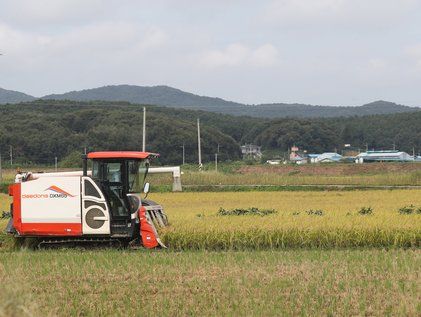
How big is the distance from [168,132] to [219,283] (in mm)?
70800

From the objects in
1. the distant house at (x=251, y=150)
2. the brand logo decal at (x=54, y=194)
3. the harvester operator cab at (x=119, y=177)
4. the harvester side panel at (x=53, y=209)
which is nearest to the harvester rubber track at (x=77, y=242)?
the harvester side panel at (x=53, y=209)

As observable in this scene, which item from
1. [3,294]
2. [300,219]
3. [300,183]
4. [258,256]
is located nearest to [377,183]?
[300,183]

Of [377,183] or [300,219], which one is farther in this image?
[377,183]

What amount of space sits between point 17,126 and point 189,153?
69.0ft

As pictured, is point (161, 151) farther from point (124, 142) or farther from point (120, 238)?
point (120, 238)

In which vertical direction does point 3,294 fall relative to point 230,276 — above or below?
above

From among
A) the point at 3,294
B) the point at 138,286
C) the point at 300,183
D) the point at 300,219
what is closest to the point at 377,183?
the point at 300,183

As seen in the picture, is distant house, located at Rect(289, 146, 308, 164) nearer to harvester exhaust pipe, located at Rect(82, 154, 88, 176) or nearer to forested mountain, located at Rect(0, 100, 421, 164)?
A: forested mountain, located at Rect(0, 100, 421, 164)

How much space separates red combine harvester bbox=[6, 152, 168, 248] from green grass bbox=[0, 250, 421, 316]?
1.26 m

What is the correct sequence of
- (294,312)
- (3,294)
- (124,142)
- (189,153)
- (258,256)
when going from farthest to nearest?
(189,153)
(124,142)
(258,256)
(294,312)
(3,294)

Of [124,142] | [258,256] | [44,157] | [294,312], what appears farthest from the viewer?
[124,142]

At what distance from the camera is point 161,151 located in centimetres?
7894

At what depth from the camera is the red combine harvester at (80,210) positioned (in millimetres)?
14367

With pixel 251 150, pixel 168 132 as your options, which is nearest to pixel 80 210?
pixel 168 132
